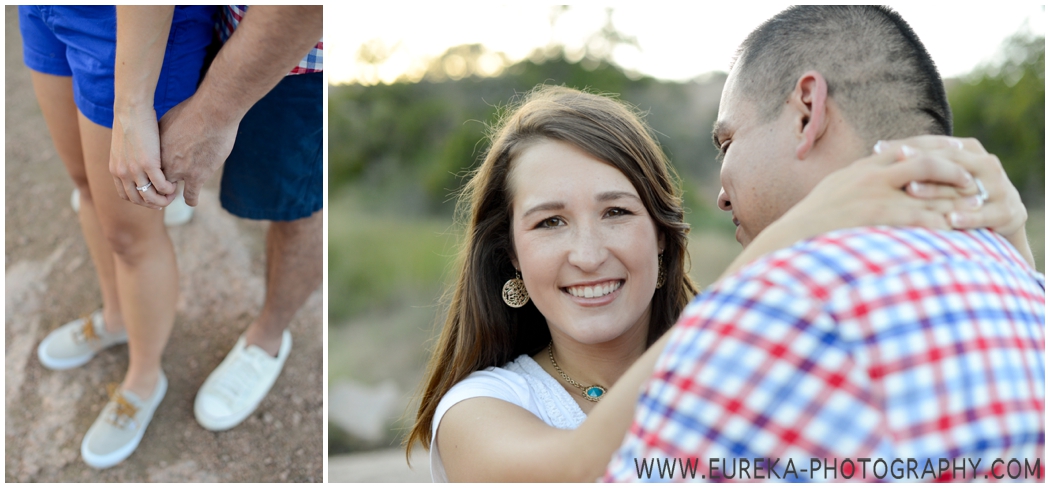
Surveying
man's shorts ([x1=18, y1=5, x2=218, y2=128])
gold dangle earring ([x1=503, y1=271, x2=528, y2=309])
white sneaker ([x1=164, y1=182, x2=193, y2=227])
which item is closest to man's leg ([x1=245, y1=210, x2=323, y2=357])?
man's shorts ([x1=18, y1=5, x2=218, y2=128])

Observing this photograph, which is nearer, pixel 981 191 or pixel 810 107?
pixel 981 191

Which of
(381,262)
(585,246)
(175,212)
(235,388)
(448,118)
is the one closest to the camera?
(585,246)

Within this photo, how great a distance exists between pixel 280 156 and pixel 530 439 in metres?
1.48

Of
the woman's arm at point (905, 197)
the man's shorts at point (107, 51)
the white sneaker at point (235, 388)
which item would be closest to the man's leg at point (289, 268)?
the white sneaker at point (235, 388)

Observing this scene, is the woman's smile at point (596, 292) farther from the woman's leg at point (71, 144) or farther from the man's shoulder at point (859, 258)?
the woman's leg at point (71, 144)

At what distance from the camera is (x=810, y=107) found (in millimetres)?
1395

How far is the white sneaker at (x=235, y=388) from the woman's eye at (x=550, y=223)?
1845 millimetres

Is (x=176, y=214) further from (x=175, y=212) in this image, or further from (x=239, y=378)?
(x=239, y=378)

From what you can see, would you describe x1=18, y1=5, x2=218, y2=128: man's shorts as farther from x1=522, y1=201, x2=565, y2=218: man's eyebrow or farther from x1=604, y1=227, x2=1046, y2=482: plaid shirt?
x1=604, y1=227, x2=1046, y2=482: plaid shirt

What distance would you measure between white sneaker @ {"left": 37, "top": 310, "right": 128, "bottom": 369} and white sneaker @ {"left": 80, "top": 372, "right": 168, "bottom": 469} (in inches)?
13.6

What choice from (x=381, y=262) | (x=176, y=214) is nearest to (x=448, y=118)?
(x=381, y=262)

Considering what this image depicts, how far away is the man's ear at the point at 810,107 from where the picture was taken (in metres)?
1.36

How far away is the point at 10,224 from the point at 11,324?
0.61 metres

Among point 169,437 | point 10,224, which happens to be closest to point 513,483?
point 169,437
